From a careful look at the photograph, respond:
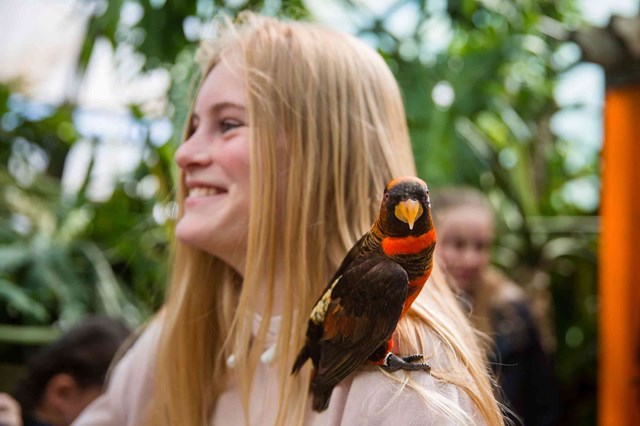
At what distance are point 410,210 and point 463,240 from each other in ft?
5.44

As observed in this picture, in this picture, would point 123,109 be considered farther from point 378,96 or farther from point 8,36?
point 378,96

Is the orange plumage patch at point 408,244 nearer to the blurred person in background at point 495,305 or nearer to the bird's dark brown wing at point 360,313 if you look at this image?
the bird's dark brown wing at point 360,313

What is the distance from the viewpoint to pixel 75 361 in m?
2.07

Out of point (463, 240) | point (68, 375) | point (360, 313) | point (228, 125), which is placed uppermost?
point (228, 125)

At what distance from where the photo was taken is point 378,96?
1014 mm

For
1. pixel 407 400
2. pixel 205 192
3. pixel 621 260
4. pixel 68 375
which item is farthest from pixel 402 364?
pixel 621 260

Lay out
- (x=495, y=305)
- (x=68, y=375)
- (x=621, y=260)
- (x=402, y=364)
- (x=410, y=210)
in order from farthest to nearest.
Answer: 1. (x=621, y=260)
2. (x=495, y=305)
3. (x=68, y=375)
4. (x=402, y=364)
5. (x=410, y=210)

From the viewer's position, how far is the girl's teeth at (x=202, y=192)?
1019 mm

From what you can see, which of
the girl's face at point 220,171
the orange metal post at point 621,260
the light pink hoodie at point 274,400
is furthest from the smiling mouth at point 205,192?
the orange metal post at point 621,260

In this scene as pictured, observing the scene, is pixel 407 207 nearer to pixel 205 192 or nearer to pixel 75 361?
pixel 205 192

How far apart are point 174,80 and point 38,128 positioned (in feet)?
4.62

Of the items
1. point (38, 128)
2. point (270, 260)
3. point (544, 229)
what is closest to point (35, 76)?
point (38, 128)

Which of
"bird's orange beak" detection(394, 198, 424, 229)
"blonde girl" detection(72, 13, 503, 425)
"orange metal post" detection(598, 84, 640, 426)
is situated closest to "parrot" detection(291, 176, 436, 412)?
"bird's orange beak" detection(394, 198, 424, 229)

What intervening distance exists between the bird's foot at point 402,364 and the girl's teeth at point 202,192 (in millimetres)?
364
